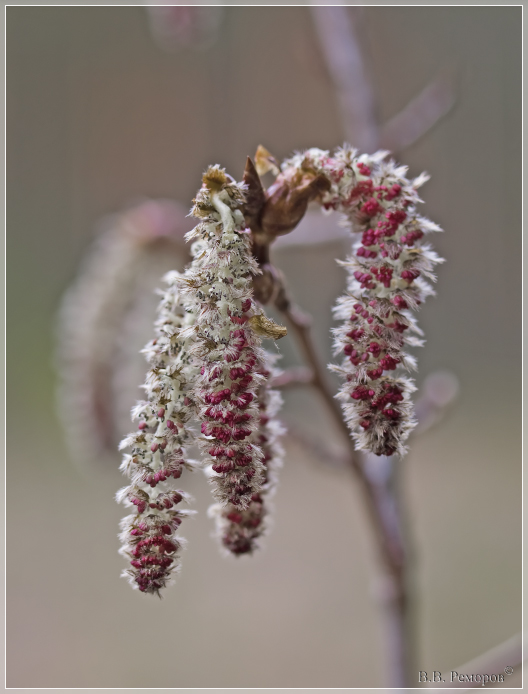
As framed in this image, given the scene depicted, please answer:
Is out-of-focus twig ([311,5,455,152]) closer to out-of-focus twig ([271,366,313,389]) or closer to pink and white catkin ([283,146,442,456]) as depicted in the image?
out-of-focus twig ([271,366,313,389])

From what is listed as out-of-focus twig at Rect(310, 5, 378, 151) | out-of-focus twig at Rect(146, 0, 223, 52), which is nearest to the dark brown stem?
out-of-focus twig at Rect(310, 5, 378, 151)

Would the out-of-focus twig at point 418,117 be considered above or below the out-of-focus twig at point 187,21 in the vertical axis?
below

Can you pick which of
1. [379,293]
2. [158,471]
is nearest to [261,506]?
[158,471]

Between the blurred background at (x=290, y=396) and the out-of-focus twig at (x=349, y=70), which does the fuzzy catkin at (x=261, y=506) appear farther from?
the blurred background at (x=290, y=396)

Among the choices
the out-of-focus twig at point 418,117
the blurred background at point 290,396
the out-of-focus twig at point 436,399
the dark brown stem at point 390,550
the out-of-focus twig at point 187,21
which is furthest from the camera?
the blurred background at point 290,396

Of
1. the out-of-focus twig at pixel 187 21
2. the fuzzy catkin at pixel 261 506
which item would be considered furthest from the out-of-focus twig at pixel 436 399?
the out-of-focus twig at pixel 187 21

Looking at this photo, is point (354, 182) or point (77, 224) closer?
point (354, 182)

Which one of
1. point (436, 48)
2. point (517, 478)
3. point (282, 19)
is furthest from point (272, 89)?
point (517, 478)

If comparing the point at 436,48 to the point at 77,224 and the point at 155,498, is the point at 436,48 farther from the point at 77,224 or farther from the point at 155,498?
the point at 155,498
